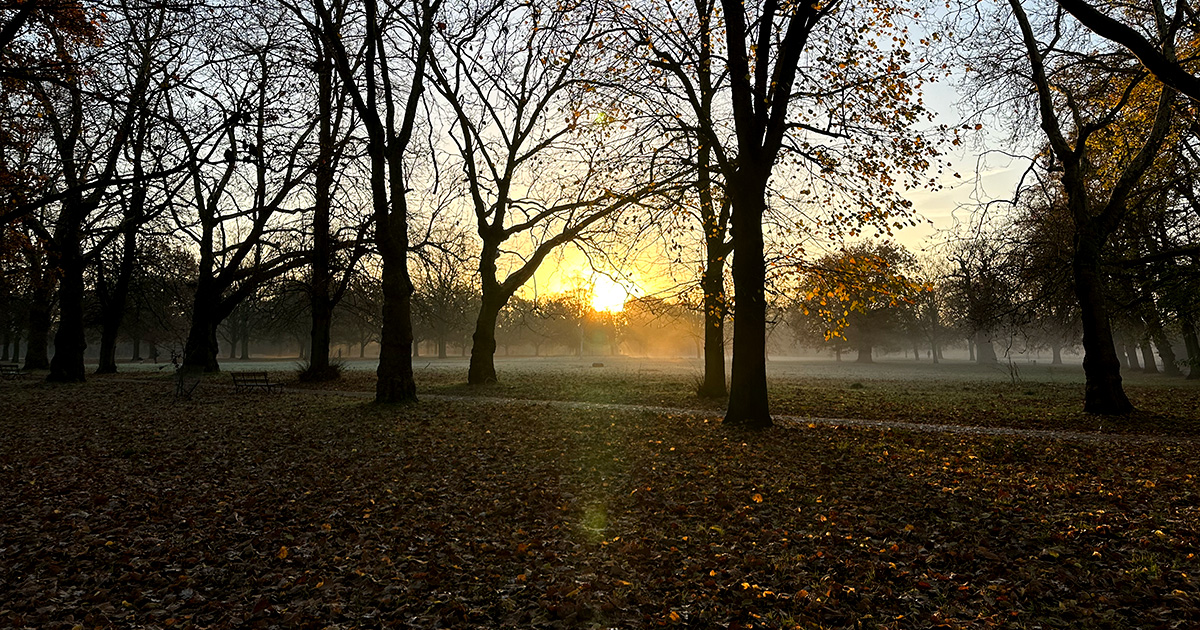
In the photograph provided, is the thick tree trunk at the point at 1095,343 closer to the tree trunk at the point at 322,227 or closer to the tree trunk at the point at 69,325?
the tree trunk at the point at 322,227

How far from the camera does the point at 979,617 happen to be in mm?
4297

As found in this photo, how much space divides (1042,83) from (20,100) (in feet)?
79.2

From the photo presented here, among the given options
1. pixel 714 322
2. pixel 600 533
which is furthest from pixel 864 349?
pixel 600 533

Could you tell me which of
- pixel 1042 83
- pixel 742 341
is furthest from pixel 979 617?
pixel 1042 83

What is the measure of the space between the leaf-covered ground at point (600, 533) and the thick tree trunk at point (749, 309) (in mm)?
1312

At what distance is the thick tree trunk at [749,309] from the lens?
1175cm

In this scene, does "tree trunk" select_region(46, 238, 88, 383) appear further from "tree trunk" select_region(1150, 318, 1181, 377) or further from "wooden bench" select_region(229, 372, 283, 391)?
"tree trunk" select_region(1150, 318, 1181, 377)

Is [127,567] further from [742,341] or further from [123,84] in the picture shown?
[123,84]

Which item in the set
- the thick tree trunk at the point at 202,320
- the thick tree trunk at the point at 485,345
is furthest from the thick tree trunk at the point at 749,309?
the thick tree trunk at the point at 202,320

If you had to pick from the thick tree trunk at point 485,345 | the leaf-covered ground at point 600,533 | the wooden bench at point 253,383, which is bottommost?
the leaf-covered ground at point 600,533

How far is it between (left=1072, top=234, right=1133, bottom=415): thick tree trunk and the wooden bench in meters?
22.3

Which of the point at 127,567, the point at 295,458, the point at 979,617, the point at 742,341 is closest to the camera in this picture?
the point at 979,617

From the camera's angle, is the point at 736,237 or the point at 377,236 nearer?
the point at 736,237

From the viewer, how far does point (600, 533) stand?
6.15 m
